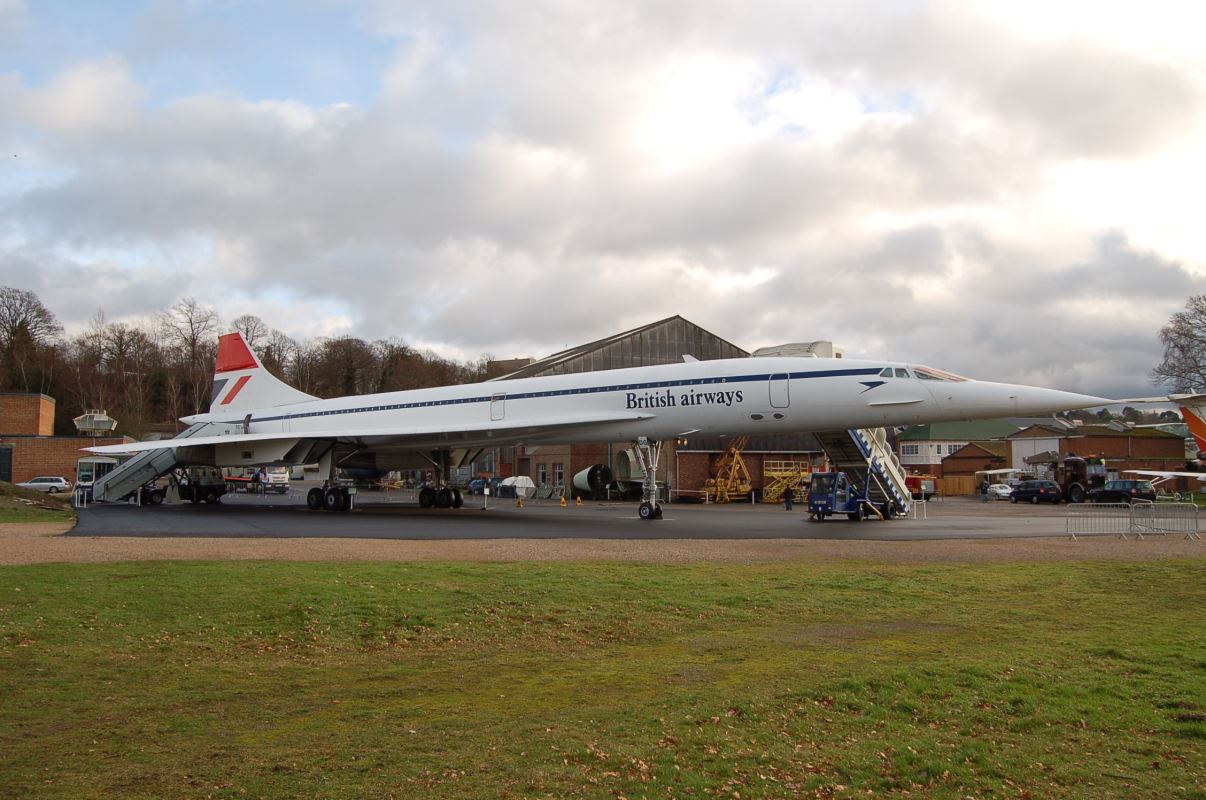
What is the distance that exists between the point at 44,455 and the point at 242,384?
2472 cm

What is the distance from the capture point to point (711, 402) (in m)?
23.9

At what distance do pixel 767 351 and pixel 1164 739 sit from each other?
3245cm

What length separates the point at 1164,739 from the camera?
5.91m

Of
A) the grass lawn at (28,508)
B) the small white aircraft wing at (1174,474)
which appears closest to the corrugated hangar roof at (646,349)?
the small white aircraft wing at (1174,474)

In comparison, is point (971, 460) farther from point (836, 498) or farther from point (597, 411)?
point (597, 411)

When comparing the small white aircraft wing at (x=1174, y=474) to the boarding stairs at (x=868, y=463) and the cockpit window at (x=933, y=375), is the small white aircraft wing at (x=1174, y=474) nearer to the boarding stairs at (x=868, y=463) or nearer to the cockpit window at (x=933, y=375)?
the boarding stairs at (x=868, y=463)

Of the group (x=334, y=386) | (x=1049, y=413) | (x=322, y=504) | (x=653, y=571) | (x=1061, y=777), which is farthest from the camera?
(x=334, y=386)

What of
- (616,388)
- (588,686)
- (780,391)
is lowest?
(588,686)

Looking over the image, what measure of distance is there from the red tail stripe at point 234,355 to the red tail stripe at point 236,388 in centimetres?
54

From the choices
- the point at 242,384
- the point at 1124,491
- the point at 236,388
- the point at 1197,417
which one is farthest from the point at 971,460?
the point at 236,388

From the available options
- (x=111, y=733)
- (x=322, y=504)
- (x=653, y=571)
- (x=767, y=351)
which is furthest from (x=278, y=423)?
(x=111, y=733)

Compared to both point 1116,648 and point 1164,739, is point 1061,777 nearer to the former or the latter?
point 1164,739

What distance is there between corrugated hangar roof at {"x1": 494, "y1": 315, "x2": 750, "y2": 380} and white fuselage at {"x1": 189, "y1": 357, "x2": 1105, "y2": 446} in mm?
20021

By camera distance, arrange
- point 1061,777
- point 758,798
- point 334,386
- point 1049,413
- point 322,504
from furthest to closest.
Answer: point 334,386, point 322,504, point 1049,413, point 1061,777, point 758,798
